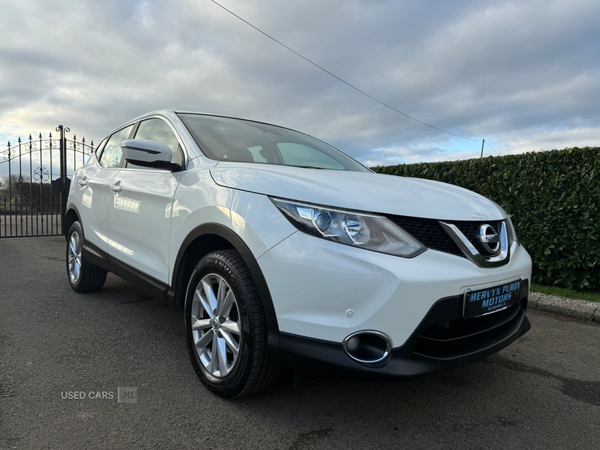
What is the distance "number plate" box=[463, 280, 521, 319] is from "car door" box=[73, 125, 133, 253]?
2.85 metres

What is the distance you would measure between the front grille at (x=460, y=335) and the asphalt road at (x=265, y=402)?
0.42 m

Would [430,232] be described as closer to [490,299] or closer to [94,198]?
[490,299]

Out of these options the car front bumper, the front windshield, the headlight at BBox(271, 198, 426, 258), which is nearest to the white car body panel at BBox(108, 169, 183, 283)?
the front windshield

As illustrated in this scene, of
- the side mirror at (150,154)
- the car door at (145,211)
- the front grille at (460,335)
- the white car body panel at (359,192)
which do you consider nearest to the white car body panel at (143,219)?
the car door at (145,211)

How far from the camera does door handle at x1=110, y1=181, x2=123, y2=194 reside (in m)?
3.23

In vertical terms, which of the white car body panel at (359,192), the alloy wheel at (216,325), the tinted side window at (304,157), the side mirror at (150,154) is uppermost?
the tinted side window at (304,157)

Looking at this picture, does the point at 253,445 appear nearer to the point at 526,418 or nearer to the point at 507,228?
the point at 526,418

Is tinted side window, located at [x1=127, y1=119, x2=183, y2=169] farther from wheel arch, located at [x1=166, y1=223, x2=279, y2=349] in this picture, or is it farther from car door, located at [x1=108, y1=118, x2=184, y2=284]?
wheel arch, located at [x1=166, y1=223, x2=279, y2=349]

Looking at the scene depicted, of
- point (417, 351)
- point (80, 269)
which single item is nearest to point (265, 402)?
point (417, 351)

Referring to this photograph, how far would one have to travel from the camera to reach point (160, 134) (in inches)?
122

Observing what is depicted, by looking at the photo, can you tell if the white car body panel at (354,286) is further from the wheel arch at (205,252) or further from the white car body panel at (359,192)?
the white car body panel at (359,192)

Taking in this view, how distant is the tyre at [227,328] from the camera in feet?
6.31

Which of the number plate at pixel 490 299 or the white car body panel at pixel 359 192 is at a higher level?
the white car body panel at pixel 359 192

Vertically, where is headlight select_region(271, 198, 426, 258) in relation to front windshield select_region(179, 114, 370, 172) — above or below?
below
